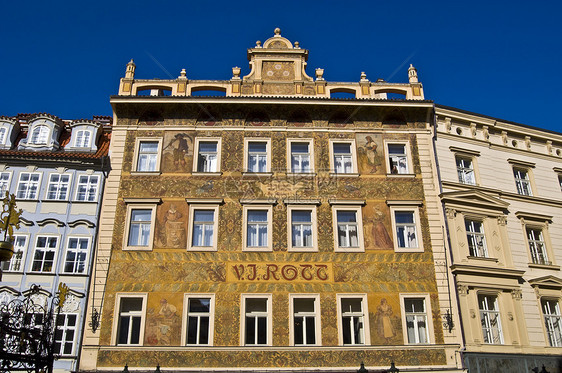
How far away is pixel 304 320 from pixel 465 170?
30.6ft

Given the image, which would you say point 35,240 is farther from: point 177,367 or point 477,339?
point 477,339

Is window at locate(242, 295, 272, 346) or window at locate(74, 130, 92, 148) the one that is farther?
window at locate(74, 130, 92, 148)

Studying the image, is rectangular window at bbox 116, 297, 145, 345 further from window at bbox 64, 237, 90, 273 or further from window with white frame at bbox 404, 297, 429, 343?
window with white frame at bbox 404, 297, 429, 343

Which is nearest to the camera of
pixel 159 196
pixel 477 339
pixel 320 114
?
pixel 477 339

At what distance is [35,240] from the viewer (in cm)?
1941

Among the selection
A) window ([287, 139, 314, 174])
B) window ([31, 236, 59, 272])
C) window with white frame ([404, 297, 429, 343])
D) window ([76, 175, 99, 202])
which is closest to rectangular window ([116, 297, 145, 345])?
window ([31, 236, 59, 272])

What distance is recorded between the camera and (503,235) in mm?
21094

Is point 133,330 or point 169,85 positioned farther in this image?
point 169,85

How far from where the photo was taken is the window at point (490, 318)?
757 inches

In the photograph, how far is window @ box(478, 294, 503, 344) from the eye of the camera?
1923 centimetres

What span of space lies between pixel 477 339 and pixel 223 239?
9.53 metres

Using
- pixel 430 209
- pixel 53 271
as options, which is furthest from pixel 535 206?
pixel 53 271

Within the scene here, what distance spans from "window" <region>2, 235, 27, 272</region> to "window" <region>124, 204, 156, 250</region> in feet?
11.7

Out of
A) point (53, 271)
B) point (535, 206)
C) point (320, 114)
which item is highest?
point (320, 114)
